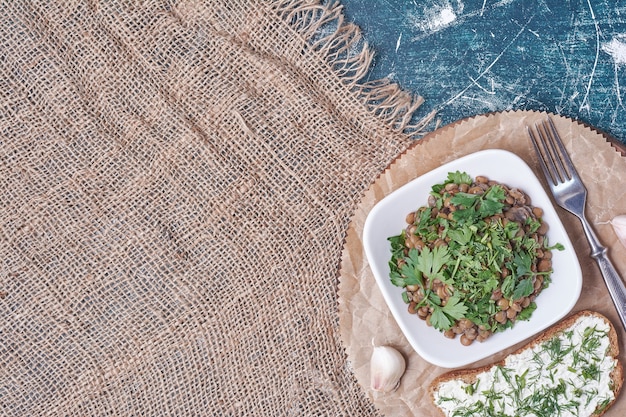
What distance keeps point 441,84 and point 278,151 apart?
0.72 meters

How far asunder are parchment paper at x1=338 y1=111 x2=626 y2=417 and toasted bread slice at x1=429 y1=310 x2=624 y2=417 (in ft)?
0.21

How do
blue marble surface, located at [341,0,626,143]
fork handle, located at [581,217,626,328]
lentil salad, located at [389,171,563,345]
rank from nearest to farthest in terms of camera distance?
lentil salad, located at [389,171,563,345]
fork handle, located at [581,217,626,328]
blue marble surface, located at [341,0,626,143]

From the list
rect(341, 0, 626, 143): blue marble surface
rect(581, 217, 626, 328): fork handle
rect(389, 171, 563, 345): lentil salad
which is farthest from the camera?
rect(341, 0, 626, 143): blue marble surface

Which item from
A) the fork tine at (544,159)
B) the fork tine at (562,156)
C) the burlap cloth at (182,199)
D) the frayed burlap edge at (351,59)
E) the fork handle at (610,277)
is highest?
the fork tine at (562,156)

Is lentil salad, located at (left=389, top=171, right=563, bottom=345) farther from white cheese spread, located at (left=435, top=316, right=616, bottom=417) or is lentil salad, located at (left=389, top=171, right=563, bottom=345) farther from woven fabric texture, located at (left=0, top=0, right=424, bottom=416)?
woven fabric texture, located at (left=0, top=0, right=424, bottom=416)

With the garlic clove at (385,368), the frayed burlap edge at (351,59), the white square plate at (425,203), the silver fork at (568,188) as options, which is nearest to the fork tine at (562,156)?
the silver fork at (568,188)

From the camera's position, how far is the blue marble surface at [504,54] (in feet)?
9.49

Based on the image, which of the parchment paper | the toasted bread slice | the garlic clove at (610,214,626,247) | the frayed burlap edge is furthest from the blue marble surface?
the toasted bread slice

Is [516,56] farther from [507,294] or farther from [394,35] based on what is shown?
[507,294]

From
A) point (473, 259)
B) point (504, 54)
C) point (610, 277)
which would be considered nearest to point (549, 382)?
point (610, 277)

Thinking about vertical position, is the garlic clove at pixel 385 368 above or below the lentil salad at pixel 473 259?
below

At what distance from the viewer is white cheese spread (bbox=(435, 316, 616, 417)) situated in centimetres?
263

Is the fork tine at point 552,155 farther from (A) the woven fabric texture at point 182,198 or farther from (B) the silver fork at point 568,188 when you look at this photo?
(A) the woven fabric texture at point 182,198

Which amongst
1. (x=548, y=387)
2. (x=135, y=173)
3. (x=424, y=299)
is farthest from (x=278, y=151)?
(x=548, y=387)
